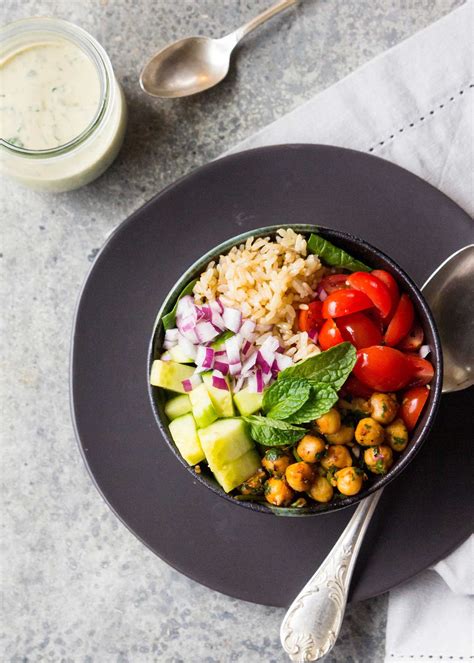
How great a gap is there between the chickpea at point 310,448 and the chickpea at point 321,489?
0.06 metres

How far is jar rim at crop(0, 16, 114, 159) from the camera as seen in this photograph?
2080mm

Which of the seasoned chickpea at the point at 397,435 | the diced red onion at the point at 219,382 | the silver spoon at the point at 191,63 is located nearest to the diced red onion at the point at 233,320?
the diced red onion at the point at 219,382

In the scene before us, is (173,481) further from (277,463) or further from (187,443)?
(277,463)

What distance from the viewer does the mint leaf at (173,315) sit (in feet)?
6.32

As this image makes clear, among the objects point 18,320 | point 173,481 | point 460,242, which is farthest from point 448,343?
point 18,320

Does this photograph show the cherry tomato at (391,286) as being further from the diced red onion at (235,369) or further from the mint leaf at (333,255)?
the diced red onion at (235,369)

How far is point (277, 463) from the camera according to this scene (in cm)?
182

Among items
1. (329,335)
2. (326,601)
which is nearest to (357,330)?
(329,335)

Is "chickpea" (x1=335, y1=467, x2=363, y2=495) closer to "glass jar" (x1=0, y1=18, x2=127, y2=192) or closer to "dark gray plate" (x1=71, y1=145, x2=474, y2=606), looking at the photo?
"dark gray plate" (x1=71, y1=145, x2=474, y2=606)

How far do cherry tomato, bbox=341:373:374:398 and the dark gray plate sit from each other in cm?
32

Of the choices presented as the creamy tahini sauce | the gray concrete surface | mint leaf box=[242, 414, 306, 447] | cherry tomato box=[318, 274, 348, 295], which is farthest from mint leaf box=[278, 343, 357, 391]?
the creamy tahini sauce

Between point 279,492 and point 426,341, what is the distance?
500mm

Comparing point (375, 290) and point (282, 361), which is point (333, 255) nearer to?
point (375, 290)

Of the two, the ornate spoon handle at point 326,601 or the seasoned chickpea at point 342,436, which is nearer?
the seasoned chickpea at point 342,436
